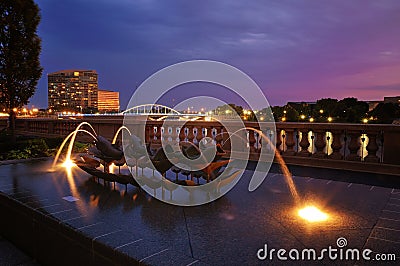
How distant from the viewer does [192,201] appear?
4.58 m

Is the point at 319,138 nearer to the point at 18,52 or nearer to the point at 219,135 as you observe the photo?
the point at 219,135

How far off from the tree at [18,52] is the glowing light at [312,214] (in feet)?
47.8

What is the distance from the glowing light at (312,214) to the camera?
12.7 ft

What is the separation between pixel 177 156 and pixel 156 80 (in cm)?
154

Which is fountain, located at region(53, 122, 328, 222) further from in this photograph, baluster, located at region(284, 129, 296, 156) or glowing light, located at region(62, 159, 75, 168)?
baluster, located at region(284, 129, 296, 156)

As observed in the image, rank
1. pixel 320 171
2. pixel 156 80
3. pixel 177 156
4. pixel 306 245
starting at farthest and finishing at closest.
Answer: pixel 320 171 < pixel 156 80 < pixel 177 156 < pixel 306 245

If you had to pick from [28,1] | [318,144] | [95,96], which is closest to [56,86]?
[95,96]

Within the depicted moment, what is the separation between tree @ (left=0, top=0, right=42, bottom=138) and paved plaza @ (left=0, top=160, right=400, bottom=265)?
36.2 feet

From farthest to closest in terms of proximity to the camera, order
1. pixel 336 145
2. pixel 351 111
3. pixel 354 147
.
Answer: pixel 351 111
pixel 336 145
pixel 354 147

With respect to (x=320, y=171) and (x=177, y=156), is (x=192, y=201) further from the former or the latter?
(x=320, y=171)

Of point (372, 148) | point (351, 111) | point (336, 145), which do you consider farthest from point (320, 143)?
point (351, 111)

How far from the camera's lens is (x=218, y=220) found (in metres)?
3.82

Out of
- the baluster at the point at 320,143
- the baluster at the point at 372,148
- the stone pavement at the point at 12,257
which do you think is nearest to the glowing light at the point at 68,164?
the stone pavement at the point at 12,257

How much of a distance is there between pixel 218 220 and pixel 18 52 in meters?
15.2
